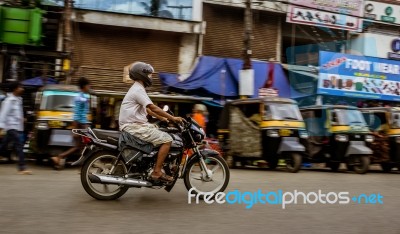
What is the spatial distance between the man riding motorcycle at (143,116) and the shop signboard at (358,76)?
41.0ft

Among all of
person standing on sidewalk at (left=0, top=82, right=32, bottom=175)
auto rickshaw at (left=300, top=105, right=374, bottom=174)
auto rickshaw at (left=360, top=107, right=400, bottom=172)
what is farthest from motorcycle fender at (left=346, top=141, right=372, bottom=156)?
person standing on sidewalk at (left=0, top=82, right=32, bottom=175)

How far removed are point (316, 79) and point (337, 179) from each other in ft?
28.1

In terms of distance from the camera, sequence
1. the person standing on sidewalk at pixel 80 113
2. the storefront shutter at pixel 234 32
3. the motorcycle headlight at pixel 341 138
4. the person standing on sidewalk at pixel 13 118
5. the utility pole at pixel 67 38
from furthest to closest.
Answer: the storefront shutter at pixel 234 32
the utility pole at pixel 67 38
the motorcycle headlight at pixel 341 138
the person standing on sidewalk at pixel 80 113
the person standing on sidewalk at pixel 13 118

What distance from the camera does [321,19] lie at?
18.1 metres

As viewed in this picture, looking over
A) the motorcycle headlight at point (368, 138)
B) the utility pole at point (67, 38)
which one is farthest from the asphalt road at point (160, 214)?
the utility pole at point (67, 38)

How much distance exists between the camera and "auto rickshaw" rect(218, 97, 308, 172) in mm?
10391

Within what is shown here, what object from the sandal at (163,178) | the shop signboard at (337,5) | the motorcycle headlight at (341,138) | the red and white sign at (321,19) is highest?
the shop signboard at (337,5)

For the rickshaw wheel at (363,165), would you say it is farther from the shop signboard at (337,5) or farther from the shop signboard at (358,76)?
the shop signboard at (337,5)

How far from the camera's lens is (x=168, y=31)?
16.6m

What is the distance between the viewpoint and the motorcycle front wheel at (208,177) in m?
6.03

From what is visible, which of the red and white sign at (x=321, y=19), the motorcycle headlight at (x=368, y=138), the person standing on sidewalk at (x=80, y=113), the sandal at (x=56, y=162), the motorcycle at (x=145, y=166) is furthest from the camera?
the red and white sign at (x=321, y=19)

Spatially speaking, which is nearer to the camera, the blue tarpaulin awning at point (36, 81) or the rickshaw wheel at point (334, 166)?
the rickshaw wheel at point (334, 166)

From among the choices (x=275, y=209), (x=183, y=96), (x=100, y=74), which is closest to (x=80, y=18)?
(x=100, y=74)

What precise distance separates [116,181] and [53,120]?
492cm
